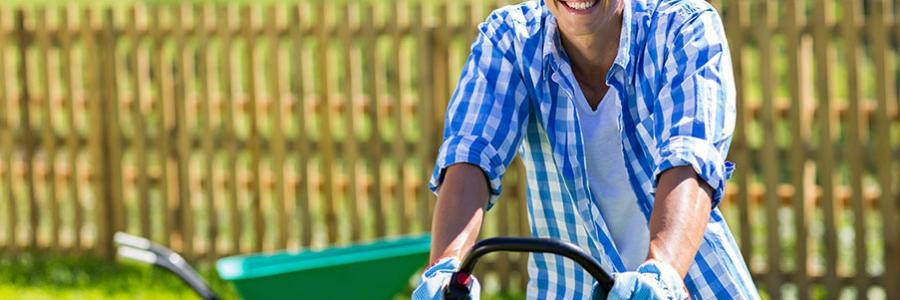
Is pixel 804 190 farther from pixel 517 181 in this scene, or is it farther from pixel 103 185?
pixel 103 185

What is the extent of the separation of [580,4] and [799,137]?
477cm

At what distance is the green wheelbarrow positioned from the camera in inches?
177

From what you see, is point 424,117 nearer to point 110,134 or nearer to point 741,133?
point 741,133

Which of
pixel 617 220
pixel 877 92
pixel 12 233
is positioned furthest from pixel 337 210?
pixel 617 220

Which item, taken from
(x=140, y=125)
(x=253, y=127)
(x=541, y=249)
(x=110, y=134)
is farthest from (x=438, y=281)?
(x=110, y=134)

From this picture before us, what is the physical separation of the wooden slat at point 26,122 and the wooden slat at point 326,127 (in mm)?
1859

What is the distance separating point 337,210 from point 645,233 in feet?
17.9

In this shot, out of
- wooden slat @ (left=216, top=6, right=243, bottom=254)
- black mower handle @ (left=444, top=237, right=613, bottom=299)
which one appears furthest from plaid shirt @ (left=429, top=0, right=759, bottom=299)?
wooden slat @ (left=216, top=6, right=243, bottom=254)

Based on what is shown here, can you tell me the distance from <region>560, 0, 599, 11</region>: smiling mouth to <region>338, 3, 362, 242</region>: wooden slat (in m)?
5.24

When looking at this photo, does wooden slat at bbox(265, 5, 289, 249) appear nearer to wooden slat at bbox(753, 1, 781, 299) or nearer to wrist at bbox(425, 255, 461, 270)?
wooden slat at bbox(753, 1, 781, 299)

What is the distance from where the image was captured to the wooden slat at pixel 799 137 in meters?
6.99

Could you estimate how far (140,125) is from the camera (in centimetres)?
859

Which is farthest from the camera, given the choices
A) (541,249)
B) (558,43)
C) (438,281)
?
(558,43)

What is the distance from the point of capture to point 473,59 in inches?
105
